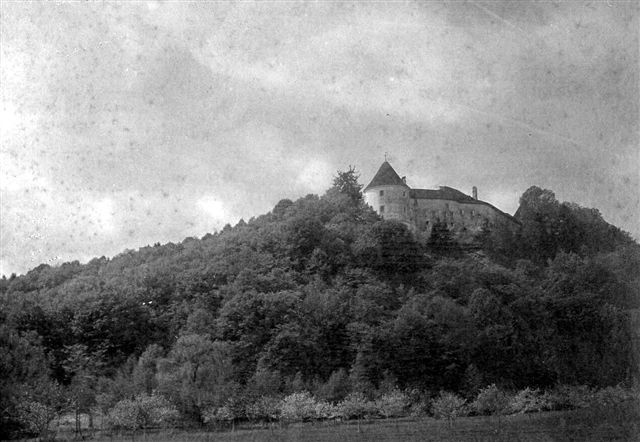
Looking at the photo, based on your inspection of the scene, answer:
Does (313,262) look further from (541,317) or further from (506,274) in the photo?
(541,317)

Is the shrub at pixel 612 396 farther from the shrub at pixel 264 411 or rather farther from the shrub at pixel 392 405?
the shrub at pixel 264 411

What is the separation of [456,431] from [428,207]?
49.9 metres

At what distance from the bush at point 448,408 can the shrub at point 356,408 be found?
3.33 m

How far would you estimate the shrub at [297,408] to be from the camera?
46.5 m

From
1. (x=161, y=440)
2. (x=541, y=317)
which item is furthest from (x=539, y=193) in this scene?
(x=161, y=440)

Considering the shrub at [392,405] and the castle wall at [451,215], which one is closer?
the shrub at [392,405]

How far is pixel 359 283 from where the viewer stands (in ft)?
252

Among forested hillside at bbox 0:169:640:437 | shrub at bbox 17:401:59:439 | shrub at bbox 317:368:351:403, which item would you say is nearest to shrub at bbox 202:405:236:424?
forested hillside at bbox 0:169:640:437

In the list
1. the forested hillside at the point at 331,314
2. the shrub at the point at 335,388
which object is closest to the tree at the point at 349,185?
the forested hillside at the point at 331,314

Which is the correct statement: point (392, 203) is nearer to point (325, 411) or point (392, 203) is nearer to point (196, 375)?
point (196, 375)

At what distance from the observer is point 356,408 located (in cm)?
4875

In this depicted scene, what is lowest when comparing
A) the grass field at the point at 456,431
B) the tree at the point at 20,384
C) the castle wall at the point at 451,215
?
the grass field at the point at 456,431

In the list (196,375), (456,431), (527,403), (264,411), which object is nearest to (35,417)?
(264,411)

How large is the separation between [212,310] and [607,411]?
37.0 m
